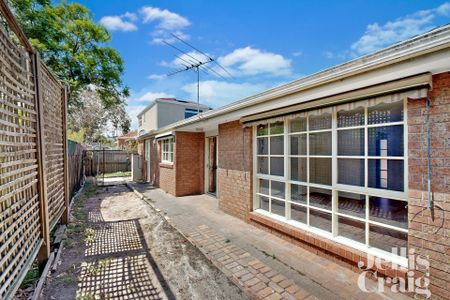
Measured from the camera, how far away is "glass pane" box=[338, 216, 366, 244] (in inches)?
158

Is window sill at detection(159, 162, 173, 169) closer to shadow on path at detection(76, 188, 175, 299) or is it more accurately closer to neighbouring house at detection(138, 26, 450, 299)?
neighbouring house at detection(138, 26, 450, 299)

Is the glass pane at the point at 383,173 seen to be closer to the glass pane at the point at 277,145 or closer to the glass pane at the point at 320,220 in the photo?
the glass pane at the point at 320,220

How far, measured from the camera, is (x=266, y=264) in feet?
12.4

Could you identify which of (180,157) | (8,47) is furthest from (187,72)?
(8,47)

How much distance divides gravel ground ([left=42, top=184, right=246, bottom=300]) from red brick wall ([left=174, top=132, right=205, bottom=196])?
116 inches

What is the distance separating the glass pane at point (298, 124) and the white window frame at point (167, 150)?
6.68m

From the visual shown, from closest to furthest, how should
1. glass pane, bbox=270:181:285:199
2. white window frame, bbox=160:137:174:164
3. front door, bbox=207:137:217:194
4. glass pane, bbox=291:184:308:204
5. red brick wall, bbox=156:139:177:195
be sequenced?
glass pane, bbox=291:184:308:204 → glass pane, bbox=270:181:285:199 → front door, bbox=207:137:217:194 → red brick wall, bbox=156:139:177:195 → white window frame, bbox=160:137:174:164

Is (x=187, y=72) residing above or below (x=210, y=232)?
above

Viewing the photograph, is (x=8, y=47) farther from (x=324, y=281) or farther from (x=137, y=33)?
(x=137, y=33)

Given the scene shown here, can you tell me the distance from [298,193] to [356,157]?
5.10 ft

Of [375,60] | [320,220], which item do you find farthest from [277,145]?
[375,60]

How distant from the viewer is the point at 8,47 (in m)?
2.32

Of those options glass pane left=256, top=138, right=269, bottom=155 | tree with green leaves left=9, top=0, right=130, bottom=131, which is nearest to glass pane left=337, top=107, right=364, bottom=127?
glass pane left=256, top=138, right=269, bottom=155

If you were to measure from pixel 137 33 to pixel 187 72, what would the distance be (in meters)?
2.77
